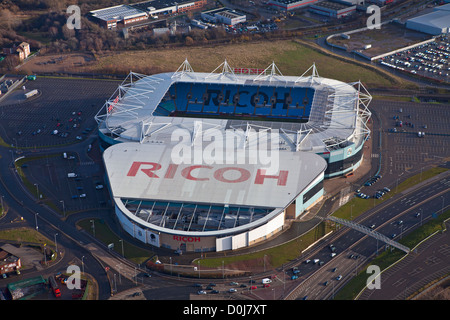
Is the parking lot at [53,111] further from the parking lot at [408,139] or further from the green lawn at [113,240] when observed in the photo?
the parking lot at [408,139]

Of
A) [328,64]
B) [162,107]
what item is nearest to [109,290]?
[162,107]

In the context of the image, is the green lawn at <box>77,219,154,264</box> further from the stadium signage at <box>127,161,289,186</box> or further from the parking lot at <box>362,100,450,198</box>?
the parking lot at <box>362,100,450,198</box>

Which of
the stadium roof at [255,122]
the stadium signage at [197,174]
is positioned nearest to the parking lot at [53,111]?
the stadium roof at [255,122]

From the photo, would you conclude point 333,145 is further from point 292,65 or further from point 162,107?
point 292,65

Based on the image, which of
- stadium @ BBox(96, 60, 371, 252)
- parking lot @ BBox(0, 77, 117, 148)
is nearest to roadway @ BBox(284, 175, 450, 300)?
stadium @ BBox(96, 60, 371, 252)

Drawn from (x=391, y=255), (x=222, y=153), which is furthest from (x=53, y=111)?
(x=391, y=255)
